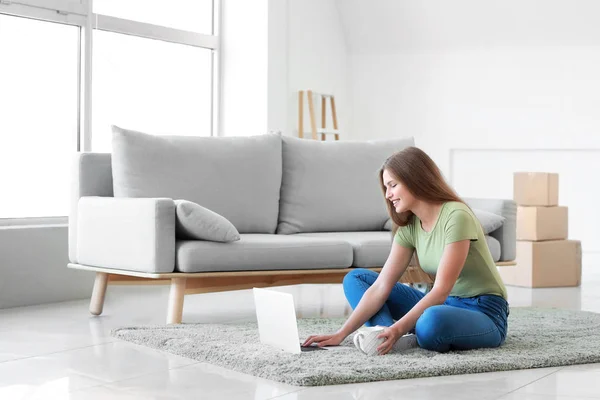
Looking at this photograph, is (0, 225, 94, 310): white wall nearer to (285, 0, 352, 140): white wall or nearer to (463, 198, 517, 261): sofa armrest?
(463, 198, 517, 261): sofa armrest

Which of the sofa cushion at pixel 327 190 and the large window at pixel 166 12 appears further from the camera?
the large window at pixel 166 12

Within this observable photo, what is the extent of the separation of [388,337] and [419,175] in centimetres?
52

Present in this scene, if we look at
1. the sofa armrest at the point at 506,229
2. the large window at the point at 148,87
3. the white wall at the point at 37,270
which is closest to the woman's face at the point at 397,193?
the sofa armrest at the point at 506,229

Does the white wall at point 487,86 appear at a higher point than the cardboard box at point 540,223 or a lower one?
higher

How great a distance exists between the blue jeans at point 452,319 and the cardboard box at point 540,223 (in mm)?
2521

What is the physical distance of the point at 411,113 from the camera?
754 centimetres

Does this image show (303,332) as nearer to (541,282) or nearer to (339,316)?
(339,316)

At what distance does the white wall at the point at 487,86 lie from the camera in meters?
6.99

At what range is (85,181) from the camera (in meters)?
4.29

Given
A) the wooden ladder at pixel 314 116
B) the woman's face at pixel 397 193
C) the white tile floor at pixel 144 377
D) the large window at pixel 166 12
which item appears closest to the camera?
the white tile floor at pixel 144 377

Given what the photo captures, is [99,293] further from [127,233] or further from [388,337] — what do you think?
[388,337]

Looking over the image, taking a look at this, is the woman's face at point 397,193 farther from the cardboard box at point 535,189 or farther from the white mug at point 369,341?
the cardboard box at point 535,189

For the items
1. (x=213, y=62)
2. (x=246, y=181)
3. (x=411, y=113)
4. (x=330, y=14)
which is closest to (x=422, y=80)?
(x=411, y=113)

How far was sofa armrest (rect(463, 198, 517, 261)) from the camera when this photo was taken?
4.49m
